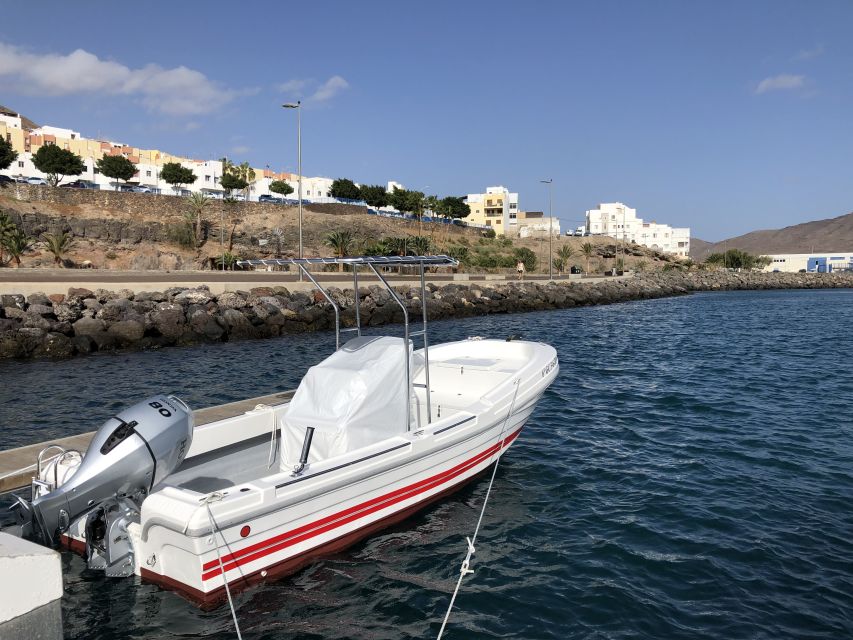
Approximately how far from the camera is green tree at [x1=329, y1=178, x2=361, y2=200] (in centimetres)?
8825

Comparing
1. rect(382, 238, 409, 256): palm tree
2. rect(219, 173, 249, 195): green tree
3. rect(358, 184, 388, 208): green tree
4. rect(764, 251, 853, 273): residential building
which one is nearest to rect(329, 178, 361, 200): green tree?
rect(358, 184, 388, 208): green tree

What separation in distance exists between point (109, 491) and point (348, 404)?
264cm

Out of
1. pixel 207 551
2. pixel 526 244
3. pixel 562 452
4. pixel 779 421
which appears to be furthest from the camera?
pixel 526 244

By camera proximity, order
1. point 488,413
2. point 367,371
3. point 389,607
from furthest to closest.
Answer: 1. point 488,413
2. point 367,371
3. point 389,607

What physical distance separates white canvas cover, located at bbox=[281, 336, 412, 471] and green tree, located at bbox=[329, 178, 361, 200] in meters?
83.6

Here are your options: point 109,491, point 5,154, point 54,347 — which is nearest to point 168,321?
point 54,347

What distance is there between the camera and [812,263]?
149m

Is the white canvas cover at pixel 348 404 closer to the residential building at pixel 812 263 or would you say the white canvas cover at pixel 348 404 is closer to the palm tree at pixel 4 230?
the palm tree at pixel 4 230

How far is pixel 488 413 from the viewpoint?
8602 millimetres

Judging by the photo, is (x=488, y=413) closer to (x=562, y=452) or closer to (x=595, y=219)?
(x=562, y=452)

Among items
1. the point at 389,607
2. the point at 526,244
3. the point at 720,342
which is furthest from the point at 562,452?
the point at 526,244

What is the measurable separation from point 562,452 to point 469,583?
4740 millimetres

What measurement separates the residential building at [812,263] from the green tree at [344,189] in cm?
10943

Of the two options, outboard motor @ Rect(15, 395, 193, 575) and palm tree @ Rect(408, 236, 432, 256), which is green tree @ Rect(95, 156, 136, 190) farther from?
outboard motor @ Rect(15, 395, 193, 575)
